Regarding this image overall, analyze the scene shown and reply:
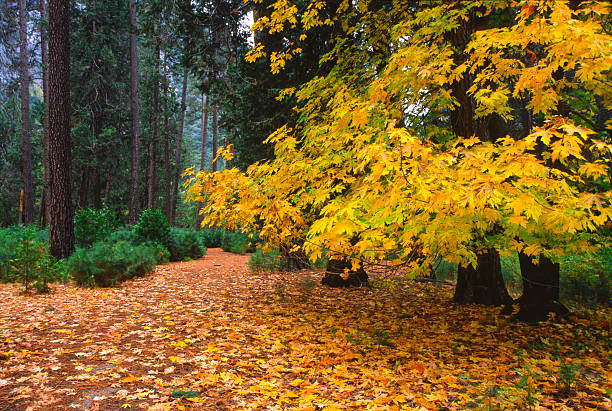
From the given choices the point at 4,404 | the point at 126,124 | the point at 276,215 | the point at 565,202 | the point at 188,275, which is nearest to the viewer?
the point at 4,404

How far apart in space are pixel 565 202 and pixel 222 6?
369 inches

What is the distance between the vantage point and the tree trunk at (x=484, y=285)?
6.20m

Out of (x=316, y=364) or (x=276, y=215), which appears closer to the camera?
(x=316, y=364)

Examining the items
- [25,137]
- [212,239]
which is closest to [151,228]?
[212,239]

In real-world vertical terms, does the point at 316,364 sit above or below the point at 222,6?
below

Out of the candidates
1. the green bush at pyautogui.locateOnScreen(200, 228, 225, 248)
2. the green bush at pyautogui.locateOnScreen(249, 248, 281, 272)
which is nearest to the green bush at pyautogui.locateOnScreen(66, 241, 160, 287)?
the green bush at pyautogui.locateOnScreen(249, 248, 281, 272)

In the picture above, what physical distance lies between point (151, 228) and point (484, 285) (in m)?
9.64

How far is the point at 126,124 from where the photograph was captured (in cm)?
1988

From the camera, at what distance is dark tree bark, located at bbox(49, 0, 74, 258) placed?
25.8 ft

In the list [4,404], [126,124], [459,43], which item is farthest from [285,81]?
[126,124]

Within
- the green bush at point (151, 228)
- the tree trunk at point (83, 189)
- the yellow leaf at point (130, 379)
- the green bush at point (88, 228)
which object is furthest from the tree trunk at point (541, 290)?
the tree trunk at point (83, 189)

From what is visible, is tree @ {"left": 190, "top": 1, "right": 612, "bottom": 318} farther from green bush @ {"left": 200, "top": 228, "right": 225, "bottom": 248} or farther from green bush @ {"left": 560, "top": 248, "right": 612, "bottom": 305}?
green bush @ {"left": 200, "top": 228, "right": 225, "bottom": 248}

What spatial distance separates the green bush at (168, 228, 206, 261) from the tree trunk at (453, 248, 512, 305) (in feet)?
29.5

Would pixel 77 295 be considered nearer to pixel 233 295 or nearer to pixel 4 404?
pixel 233 295
